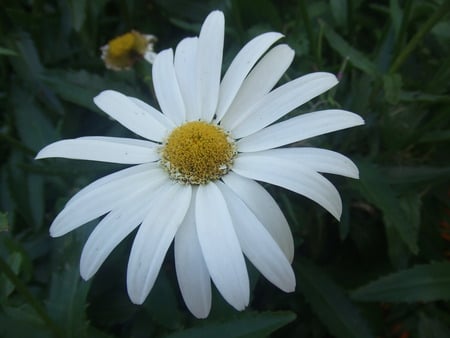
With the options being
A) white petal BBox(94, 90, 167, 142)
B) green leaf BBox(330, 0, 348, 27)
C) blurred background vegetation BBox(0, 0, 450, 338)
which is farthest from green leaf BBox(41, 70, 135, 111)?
green leaf BBox(330, 0, 348, 27)

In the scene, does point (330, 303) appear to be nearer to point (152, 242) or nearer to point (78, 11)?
point (152, 242)

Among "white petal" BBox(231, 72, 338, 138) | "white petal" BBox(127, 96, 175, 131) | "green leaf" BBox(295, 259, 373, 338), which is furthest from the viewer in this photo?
"green leaf" BBox(295, 259, 373, 338)

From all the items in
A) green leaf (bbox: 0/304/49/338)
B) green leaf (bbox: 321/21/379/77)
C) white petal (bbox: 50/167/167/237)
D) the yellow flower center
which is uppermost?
the yellow flower center

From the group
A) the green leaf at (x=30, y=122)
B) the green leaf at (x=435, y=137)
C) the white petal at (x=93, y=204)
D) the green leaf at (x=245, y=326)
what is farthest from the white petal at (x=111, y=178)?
the green leaf at (x=435, y=137)

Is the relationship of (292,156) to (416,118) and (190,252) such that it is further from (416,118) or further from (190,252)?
(416,118)

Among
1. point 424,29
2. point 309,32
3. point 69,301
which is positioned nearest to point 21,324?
point 69,301

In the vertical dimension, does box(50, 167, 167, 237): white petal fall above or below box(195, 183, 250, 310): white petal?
above

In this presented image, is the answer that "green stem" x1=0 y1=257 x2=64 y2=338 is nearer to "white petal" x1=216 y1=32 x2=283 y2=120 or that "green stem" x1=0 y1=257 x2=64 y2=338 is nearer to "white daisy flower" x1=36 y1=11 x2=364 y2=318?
"white daisy flower" x1=36 y1=11 x2=364 y2=318
